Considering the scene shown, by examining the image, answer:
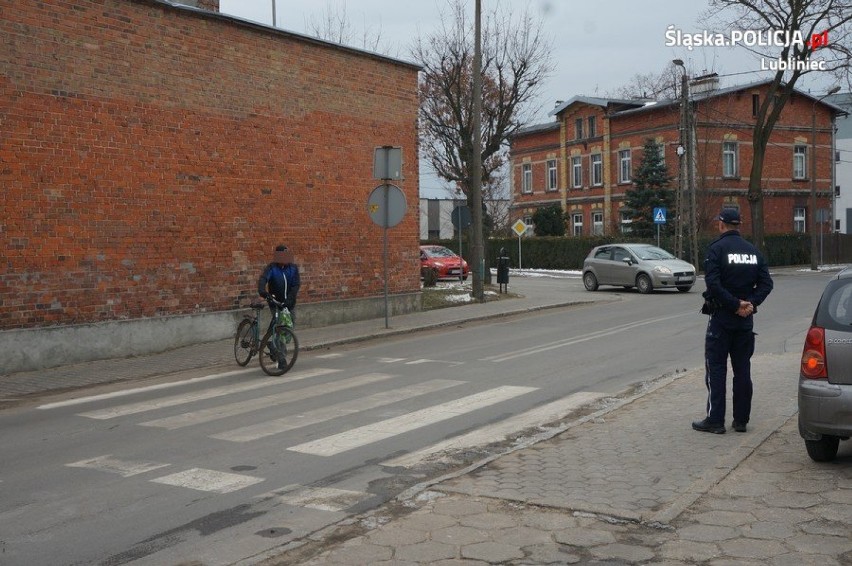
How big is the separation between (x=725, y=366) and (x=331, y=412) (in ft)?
13.0

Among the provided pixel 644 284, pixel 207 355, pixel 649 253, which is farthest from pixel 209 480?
pixel 649 253

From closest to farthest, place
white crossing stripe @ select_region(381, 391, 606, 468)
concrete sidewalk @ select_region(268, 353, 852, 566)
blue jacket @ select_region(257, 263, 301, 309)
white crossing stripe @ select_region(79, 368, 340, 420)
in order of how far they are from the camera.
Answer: concrete sidewalk @ select_region(268, 353, 852, 566) < white crossing stripe @ select_region(381, 391, 606, 468) < white crossing stripe @ select_region(79, 368, 340, 420) < blue jacket @ select_region(257, 263, 301, 309)

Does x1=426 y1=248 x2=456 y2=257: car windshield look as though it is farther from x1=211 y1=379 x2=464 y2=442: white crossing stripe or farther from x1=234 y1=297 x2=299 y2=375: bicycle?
x1=211 y1=379 x2=464 y2=442: white crossing stripe

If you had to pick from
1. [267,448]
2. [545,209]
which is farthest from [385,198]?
[545,209]

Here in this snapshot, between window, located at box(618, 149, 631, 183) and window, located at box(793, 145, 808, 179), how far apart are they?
9.97 meters

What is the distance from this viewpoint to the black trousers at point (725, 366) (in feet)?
24.6

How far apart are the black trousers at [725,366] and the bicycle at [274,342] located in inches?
249

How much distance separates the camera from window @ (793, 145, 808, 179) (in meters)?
54.8

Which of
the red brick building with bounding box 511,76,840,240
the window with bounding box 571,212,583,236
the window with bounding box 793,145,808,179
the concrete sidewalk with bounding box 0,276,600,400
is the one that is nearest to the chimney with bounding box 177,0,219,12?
the concrete sidewalk with bounding box 0,276,600,400

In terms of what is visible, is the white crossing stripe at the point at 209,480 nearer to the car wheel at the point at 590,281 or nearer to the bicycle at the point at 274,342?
the bicycle at the point at 274,342

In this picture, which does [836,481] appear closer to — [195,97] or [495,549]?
[495,549]

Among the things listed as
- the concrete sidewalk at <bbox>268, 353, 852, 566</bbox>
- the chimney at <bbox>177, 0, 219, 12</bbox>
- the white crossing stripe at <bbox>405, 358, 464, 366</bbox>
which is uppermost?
the chimney at <bbox>177, 0, 219, 12</bbox>

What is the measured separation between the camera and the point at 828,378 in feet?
20.4

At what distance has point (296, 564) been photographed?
15.8 ft
